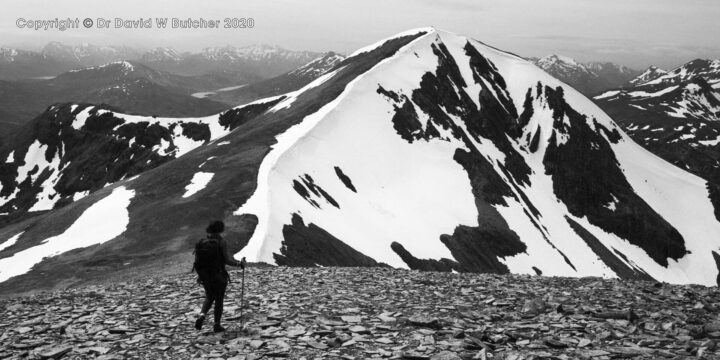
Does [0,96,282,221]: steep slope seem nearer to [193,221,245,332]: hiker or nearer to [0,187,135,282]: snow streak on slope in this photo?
[0,187,135,282]: snow streak on slope

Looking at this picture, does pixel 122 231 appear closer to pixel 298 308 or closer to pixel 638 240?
pixel 298 308

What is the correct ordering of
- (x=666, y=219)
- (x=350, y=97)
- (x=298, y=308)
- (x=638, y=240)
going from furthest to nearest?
(x=666, y=219), (x=638, y=240), (x=350, y=97), (x=298, y=308)

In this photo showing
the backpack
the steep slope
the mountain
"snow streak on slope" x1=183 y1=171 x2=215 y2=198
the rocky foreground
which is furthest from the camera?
the steep slope

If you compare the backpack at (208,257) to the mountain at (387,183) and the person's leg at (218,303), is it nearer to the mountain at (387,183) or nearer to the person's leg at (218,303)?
the person's leg at (218,303)

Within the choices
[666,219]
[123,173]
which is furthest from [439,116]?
[123,173]

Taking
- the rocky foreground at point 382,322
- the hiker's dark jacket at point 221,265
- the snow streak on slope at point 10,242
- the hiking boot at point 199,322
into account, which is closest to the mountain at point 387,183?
the snow streak on slope at point 10,242

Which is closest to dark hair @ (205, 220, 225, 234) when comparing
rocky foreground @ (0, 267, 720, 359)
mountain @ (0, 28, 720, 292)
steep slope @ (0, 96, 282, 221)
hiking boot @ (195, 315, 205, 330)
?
hiking boot @ (195, 315, 205, 330)
